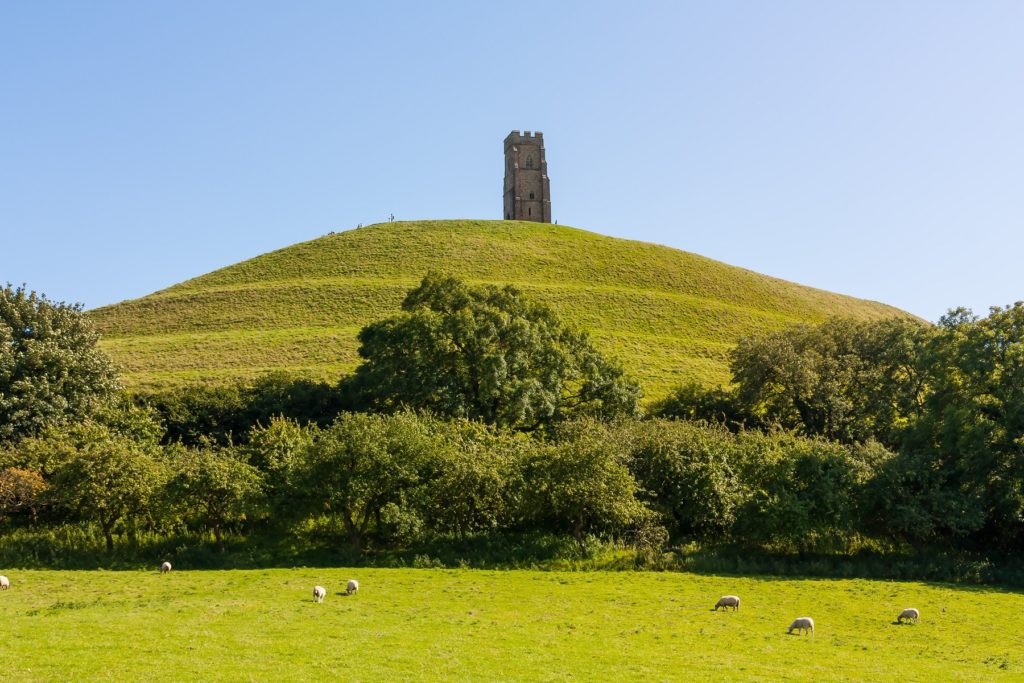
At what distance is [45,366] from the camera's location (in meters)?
52.0

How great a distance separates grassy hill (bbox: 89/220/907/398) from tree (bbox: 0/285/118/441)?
16434mm

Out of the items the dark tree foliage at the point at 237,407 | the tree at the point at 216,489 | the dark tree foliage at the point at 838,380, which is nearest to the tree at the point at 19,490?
the tree at the point at 216,489

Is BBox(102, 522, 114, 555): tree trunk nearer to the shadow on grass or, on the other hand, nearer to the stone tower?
the shadow on grass

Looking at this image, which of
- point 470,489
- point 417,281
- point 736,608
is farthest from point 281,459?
point 417,281

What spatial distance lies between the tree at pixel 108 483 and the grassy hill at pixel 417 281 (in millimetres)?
32545

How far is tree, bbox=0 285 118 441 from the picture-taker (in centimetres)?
4938

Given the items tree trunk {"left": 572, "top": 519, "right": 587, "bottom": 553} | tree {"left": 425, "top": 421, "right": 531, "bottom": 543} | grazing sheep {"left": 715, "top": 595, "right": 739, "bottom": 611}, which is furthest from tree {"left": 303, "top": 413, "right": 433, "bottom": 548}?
grazing sheep {"left": 715, "top": 595, "right": 739, "bottom": 611}

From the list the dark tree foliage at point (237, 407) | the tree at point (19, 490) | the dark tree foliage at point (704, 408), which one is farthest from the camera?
the dark tree foliage at point (704, 408)

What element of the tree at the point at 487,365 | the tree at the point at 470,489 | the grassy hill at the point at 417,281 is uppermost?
the grassy hill at the point at 417,281

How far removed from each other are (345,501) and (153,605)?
11.9m

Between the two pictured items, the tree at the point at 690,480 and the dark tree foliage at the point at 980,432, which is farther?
the tree at the point at 690,480

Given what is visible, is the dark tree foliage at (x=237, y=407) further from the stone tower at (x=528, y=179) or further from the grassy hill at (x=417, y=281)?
the stone tower at (x=528, y=179)

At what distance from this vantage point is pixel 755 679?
803 inches

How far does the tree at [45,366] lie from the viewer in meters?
49.4
